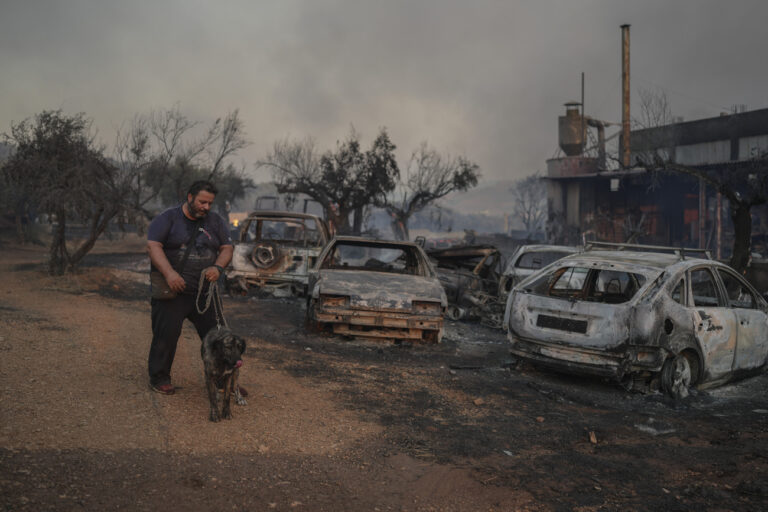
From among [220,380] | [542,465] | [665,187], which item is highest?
[665,187]

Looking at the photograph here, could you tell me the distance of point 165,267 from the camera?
4625 mm

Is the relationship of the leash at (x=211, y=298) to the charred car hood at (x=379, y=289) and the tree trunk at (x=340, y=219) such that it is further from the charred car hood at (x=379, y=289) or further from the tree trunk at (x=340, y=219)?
the tree trunk at (x=340, y=219)

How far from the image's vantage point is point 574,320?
6.29 metres

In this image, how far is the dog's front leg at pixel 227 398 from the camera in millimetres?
4447

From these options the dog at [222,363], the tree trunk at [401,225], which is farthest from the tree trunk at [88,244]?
the tree trunk at [401,225]

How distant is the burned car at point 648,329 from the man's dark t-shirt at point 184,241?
138 inches

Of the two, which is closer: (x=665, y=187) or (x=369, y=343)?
(x=369, y=343)

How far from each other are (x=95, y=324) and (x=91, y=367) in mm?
2772

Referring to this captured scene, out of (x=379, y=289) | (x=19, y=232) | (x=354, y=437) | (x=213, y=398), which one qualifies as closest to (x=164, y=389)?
(x=213, y=398)

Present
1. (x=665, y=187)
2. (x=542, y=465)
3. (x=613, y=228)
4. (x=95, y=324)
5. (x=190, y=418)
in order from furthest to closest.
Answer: (x=613, y=228) < (x=665, y=187) < (x=95, y=324) < (x=190, y=418) < (x=542, y=465)

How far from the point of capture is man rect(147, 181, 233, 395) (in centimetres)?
474

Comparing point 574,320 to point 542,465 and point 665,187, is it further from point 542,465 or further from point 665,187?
point 665,187

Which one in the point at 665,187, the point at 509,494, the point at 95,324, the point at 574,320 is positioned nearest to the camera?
the point at 509,494

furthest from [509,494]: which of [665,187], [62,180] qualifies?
[665,187]
